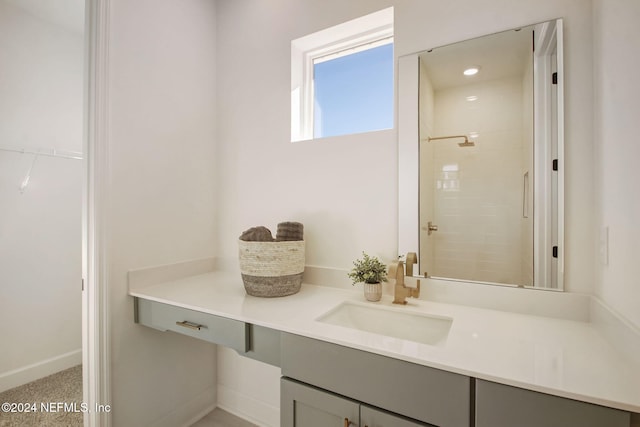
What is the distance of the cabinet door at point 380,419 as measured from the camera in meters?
0.82

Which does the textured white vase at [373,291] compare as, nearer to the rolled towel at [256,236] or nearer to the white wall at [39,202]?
the rolled towel at [256,236]

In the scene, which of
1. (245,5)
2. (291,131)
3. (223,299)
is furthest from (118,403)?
(245,5)

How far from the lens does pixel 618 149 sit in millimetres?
877

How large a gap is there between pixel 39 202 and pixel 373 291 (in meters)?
2.50

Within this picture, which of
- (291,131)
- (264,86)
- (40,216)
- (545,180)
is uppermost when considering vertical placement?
(264,86)

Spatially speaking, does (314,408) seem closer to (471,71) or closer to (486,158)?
(486,158)

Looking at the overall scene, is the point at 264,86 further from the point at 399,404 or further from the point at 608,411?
the point at 608,411

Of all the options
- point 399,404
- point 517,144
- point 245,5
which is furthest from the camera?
point 245,5

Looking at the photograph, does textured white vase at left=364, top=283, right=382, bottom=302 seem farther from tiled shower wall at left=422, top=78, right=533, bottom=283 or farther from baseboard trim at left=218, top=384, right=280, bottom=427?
baseboard trim at left=218, top=384, right=280, bottom=427

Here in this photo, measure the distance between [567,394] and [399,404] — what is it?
39 centimetres

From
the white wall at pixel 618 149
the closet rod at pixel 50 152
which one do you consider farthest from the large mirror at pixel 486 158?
the closet rod at pixel 50 152

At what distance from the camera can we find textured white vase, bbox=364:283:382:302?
1.30m

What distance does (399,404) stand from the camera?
2.72 ft

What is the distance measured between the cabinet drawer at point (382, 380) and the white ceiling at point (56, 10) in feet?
8.72
